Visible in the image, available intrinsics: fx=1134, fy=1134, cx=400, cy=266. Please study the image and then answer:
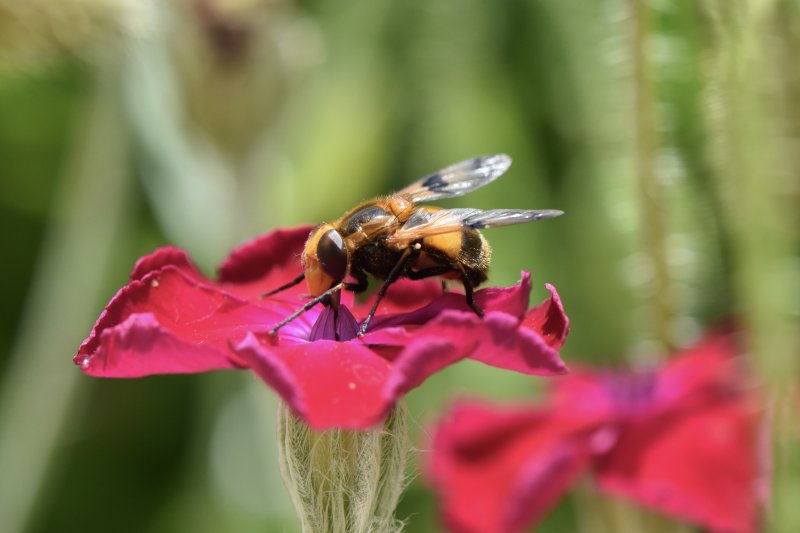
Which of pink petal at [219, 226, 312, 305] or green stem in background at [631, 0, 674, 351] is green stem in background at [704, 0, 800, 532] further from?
pink petal at [219, 226, 312, 305]

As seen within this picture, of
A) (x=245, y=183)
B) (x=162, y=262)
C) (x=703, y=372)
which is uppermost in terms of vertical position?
(x=162, y=262)

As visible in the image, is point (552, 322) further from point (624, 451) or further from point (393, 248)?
point (624, 451)

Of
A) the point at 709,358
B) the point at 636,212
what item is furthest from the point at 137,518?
the point at 636,212

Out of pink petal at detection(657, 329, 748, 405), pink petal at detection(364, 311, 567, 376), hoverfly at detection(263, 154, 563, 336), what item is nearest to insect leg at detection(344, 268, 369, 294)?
hoverfly at detection(263, 154, 563, 336)

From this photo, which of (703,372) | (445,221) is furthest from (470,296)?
(703,372)

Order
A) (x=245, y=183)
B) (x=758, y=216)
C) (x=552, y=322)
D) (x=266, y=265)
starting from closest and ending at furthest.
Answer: (x=758, y=216), (x=552, y=322), (x=266, y=265), (x=245, y=183)

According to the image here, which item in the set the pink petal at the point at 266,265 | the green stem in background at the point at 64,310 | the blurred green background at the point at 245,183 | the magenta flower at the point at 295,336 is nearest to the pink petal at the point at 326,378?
the magenta flower at the point at 295,336

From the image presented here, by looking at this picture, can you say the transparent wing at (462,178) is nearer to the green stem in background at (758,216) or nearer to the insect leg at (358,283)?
the insect leg at (358,283)

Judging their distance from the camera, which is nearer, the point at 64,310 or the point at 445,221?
the point at 445,221
